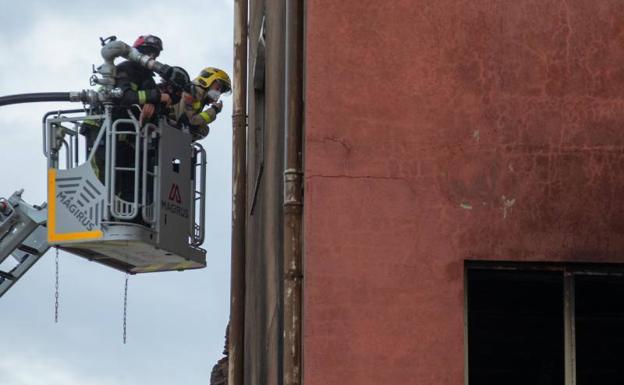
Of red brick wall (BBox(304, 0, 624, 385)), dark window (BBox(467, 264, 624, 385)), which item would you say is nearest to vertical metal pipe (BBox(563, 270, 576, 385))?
dark window (BBox(467, 264, 624, 385))

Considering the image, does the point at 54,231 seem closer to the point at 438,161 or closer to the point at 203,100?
the point at 203,100

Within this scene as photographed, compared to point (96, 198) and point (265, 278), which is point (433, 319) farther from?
point (96, 198)

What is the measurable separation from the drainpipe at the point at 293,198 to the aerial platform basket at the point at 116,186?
872cm

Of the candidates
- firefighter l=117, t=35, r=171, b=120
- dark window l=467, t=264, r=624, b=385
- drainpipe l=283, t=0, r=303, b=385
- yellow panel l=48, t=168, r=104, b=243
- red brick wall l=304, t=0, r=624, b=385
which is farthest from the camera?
yellow panel l=48, t=168, r=104, b=243

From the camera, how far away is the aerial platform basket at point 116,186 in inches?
736

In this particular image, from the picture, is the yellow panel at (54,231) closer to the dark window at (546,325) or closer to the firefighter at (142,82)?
the firefighter at (142,82)

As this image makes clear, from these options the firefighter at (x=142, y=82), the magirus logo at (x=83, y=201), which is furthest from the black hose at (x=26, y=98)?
the magirus logo at (x=83, y=201)

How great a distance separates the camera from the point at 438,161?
30.2 feet

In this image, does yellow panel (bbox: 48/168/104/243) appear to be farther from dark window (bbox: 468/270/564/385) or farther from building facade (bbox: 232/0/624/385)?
dark window (bbox: 468/270/564/385)

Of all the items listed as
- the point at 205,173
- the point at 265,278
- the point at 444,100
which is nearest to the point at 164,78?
the point at 205,173

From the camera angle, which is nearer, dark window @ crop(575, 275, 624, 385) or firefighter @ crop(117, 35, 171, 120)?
Answer: dark window @ crop(575, 275, 624, 385)

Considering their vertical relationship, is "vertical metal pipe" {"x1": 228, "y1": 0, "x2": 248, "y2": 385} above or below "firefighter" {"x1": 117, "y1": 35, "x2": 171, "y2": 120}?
below

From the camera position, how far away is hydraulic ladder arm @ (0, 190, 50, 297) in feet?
72.6

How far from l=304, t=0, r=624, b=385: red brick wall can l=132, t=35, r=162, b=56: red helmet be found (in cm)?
955
